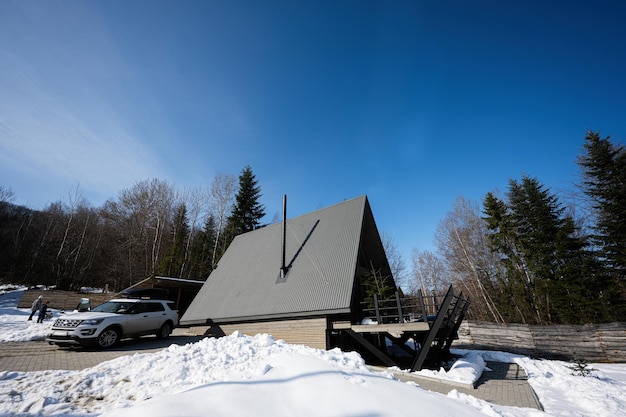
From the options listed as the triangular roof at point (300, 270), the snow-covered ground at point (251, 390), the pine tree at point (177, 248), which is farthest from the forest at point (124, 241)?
the snow-covered ground at point (251, 390)

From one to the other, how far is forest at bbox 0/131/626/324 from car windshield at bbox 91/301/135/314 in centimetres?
1538

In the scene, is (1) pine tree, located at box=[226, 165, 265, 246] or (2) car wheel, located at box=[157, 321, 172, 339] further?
(1) pine tree, located at box=[226, 165, 265, 246]

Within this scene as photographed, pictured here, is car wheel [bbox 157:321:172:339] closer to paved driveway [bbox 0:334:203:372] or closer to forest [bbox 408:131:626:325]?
paved driveway [bbox 0:334:203:372]

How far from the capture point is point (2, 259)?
27.9 metres

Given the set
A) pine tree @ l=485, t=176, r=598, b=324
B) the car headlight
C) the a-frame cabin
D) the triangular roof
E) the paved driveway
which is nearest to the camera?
the paved driveway

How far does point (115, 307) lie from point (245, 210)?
22.3m

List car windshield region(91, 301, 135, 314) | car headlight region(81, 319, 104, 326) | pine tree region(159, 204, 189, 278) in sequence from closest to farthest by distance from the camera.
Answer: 1. car headlight region(81, 319, 104, 326)
2. car windshield region(91, 301, 135, 314)
3. pine tree region(159, 204, 189, 278)

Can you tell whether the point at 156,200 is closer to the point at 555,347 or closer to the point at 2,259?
the point at 2,259

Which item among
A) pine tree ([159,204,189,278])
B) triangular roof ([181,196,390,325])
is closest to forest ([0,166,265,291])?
pine tree ([159,204,189,278])

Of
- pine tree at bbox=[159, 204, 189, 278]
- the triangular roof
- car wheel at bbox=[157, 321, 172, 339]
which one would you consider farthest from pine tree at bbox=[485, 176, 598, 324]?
pine tree at bbox=[159, 204, 189, 278]

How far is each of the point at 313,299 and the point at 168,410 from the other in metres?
7.60

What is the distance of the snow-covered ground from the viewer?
3326mm

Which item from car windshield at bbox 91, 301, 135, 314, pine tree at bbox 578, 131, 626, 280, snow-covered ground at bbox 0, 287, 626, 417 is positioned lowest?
snow-covered ground at bbox 0, 287, 626, 417

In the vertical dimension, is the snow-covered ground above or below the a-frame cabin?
below
